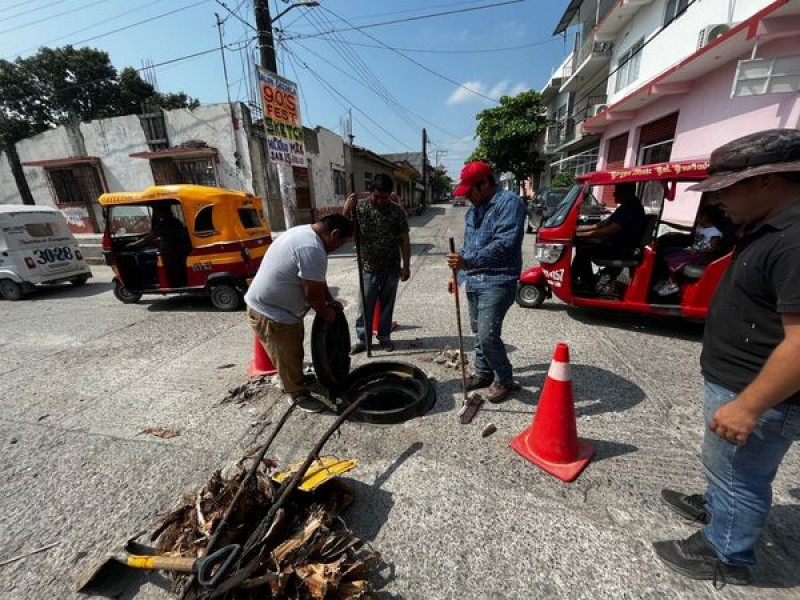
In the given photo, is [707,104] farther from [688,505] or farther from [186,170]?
[186,170]

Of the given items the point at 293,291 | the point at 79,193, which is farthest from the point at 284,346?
the point at 79,193

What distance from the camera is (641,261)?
433 centimetres

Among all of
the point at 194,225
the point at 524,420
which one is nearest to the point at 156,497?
the point at 524,420

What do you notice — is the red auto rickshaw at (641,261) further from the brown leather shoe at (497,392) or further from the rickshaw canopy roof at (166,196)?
the rickshaw canopy roof at (166,196)

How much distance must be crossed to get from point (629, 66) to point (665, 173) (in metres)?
15.8

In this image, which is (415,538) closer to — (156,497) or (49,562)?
(156,497)

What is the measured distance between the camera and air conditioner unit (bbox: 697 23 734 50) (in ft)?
30.3

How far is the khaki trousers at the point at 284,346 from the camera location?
2.91m

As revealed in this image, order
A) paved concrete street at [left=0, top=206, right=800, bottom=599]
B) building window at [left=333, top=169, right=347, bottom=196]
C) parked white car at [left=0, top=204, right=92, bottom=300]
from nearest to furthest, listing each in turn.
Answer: paved concrete street at [left=0, top=206, right=800, bottom=599]
parked white car at [left=0, top=204, right=92, bottom=300]
building window at [left=333, top=169, right=347, bottom=196]

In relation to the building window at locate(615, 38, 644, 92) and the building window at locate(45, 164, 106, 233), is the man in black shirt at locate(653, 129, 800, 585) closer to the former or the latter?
the building window at locate(615, 38, 644, 92)

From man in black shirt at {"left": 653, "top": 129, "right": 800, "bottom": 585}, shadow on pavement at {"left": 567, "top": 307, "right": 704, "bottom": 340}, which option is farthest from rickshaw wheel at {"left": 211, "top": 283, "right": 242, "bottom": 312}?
man in black shirt at {"left": 653, "top": 129, "right": 800, "bottom": 585}

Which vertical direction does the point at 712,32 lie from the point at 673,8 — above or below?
below

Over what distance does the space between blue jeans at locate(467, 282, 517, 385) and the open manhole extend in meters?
0.62

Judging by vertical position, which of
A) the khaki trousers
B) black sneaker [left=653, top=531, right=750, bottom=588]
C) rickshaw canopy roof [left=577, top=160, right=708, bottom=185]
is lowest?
black sneaker [left=653, top=531, right=750, bottom=588]
